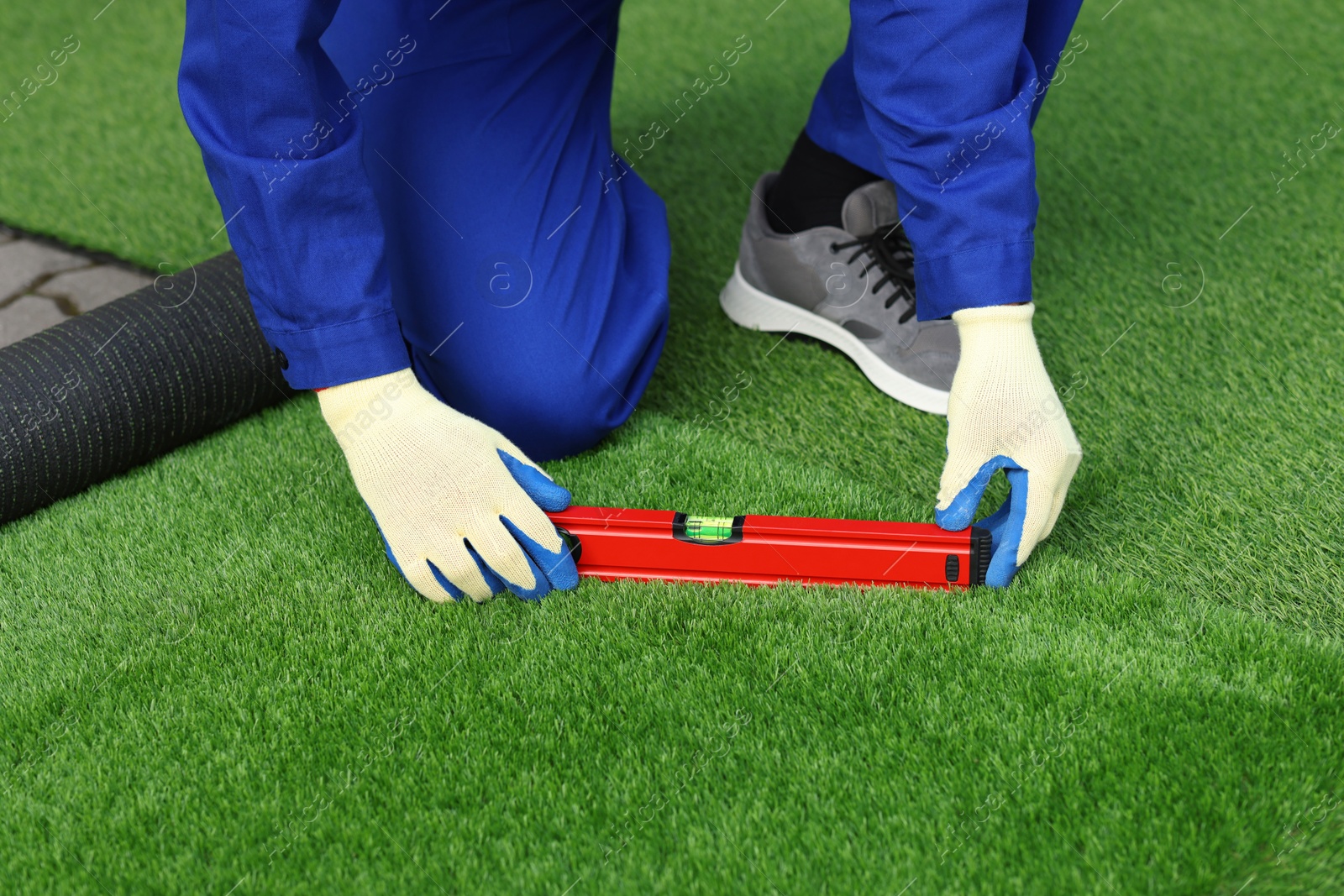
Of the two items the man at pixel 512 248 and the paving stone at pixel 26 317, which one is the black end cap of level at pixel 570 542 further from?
the paving stone at pixel 26 317

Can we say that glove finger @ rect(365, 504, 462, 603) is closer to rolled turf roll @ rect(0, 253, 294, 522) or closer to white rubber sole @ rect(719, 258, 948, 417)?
rolled turf roll @ rect(0, 253, 294, 522)

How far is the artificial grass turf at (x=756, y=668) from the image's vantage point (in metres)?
1.11

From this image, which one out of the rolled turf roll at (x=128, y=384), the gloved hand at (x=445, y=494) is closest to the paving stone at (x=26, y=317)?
the rolled turf roll at (x=128, y=384)

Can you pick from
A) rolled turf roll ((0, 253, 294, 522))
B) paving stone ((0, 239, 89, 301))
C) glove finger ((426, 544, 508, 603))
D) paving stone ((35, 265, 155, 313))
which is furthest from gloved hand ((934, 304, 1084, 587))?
paving stone ((0, 239, 89, 301))

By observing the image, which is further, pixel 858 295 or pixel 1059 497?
pixel 858 295

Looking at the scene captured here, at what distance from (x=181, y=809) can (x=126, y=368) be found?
3.16 feet

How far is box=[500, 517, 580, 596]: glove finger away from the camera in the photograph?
A: 1.46 metres

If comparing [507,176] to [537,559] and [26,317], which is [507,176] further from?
[26,317]

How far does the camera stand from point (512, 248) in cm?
194

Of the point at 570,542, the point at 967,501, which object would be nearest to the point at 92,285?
the point at 570,542

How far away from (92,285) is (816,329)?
167 centimetres

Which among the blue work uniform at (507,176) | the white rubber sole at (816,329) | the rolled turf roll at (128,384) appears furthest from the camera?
the white rubber sole at (816,329)

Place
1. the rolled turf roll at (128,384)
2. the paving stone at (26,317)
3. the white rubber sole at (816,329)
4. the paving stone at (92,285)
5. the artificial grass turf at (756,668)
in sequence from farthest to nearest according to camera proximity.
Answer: the paving stone at (92,285) → the paving stone at (26,317) → the white rubber sole at (816,329) → the rolled turf roll at (128,384) → the artificial grass turf at (756,668)

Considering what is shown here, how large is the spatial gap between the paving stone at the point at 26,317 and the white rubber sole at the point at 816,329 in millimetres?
1471
